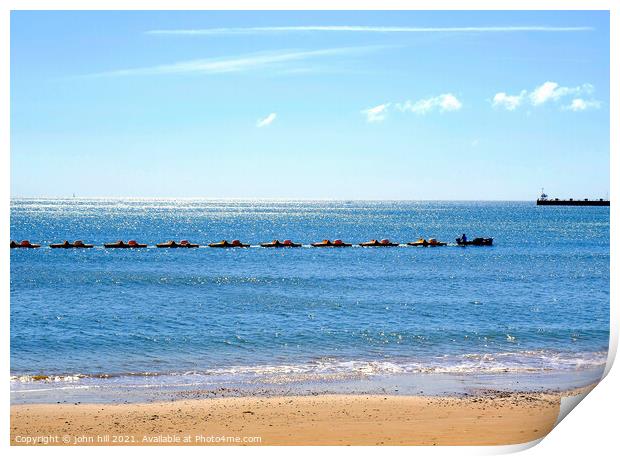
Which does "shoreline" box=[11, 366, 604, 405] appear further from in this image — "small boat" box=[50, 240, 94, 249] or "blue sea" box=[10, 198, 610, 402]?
"small boat" box=[50, 240, 94, 249]

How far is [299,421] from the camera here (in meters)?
10.7

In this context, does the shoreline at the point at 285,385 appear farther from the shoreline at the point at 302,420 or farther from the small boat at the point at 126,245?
the small boat at the point at 126,245

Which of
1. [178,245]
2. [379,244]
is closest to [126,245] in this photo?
[178,245]

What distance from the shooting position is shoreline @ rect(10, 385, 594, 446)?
32.1 ft

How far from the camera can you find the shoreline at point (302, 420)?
9.79 meters

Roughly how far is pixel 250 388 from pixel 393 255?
111 ft

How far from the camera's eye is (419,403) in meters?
11.9

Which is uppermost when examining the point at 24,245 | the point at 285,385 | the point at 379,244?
the point at 379,244

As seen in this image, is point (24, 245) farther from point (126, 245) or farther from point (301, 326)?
point (301, 326)

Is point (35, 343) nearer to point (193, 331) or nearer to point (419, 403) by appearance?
point (193, 331)

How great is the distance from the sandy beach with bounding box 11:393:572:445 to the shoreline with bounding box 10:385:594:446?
0.01 m

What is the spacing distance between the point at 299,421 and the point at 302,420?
0.08m
